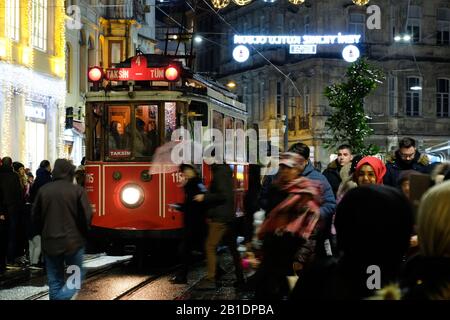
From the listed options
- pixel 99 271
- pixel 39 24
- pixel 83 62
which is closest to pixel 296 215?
pixel 99 271

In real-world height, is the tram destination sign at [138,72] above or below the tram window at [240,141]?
above

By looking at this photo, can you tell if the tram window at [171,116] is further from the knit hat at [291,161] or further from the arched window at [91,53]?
the arched window at [91,53]

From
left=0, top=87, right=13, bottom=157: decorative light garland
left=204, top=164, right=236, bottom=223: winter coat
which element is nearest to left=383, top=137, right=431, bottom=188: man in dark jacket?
left=204, top=164, right=236, bottom=223: winter coat

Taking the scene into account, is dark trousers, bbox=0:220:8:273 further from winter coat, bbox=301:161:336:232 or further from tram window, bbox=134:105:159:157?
winter coat, bbox=301:161:336:232

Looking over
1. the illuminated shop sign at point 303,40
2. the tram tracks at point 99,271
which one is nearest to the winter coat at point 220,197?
the tram tracks at point 99,271

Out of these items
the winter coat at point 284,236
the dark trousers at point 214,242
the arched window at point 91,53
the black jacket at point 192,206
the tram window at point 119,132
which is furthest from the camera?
→ the arched window at point 91,53

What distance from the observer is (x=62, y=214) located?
8.91 metres

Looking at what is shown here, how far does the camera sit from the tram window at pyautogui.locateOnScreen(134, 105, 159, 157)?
47.0 ft

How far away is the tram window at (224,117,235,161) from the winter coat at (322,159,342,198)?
17.2ft

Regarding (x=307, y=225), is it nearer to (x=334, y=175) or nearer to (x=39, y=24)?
(x=334, y=175)

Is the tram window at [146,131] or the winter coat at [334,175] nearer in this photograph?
the winter coat at [334,175]

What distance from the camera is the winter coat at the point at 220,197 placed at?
39.5ft

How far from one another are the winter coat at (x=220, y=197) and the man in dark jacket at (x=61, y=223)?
10.8ft

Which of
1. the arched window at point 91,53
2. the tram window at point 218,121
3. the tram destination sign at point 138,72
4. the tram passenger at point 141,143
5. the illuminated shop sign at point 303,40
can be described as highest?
the illuminated shop sign at point 303,40
